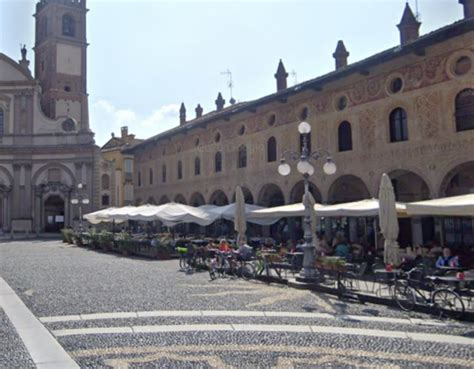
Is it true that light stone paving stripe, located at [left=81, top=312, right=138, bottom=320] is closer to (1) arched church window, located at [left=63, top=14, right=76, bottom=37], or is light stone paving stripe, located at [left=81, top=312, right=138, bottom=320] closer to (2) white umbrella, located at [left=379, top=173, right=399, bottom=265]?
(2) white umbrella, located at [left=379, top=173, right=399, bottom=265]

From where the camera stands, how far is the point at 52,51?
159 feet

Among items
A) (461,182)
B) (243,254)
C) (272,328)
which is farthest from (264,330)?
(461,182)

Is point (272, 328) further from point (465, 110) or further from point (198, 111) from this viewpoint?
point (198, 111)

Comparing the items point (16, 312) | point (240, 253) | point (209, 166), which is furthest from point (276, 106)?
point (16, 312)

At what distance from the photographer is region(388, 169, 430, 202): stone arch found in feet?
64.5

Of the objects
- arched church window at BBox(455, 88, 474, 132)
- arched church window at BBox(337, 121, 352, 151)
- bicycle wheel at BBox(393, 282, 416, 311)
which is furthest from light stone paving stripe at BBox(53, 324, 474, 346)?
arched church window at BBox(337, 121, 352, 151)

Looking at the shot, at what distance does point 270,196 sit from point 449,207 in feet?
54.5

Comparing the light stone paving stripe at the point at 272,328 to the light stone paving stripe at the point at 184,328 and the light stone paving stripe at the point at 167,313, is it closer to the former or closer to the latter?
the light stone paving stripe at the point at 184,328

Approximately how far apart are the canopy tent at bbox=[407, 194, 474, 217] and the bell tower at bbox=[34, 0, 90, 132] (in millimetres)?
41554

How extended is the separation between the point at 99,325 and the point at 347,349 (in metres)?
4.05

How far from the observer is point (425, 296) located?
32.4 ft

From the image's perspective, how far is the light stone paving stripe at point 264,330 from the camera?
747cm

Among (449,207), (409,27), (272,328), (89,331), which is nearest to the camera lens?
(89,331)

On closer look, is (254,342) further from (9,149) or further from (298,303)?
(9,149)
